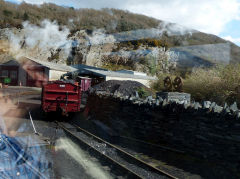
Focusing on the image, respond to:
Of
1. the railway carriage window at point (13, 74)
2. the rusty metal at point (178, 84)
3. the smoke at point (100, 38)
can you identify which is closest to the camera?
the rusty metal at point (178, 84)

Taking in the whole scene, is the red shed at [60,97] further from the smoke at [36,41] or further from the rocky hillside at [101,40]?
the smoke at [36,41]

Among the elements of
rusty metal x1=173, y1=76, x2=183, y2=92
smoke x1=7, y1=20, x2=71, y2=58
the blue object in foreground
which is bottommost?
the blue object in foreground

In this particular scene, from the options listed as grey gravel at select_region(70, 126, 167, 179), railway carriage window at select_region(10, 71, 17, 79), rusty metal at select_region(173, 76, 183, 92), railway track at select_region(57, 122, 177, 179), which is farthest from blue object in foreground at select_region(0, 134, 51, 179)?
railway carriage window at select_region(10, 71, 17, 79)

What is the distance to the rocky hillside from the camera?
4753 cm

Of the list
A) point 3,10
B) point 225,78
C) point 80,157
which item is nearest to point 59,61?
point 3,10

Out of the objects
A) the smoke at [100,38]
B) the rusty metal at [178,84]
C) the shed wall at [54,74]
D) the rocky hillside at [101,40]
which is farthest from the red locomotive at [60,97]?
the smoke at [100,38]

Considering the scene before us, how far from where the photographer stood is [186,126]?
27.3ft

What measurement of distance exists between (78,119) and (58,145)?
6.02m

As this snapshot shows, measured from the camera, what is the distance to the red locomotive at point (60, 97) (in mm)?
13305

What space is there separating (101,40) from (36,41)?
18.9 meters

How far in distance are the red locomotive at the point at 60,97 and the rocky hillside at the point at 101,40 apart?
88.2 ft

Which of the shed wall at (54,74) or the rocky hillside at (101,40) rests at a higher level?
the rocky hillside at (101,40)

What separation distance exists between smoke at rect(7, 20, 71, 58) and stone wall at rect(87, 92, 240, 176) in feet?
130

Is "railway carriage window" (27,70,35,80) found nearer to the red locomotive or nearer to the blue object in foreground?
the red locomotive
